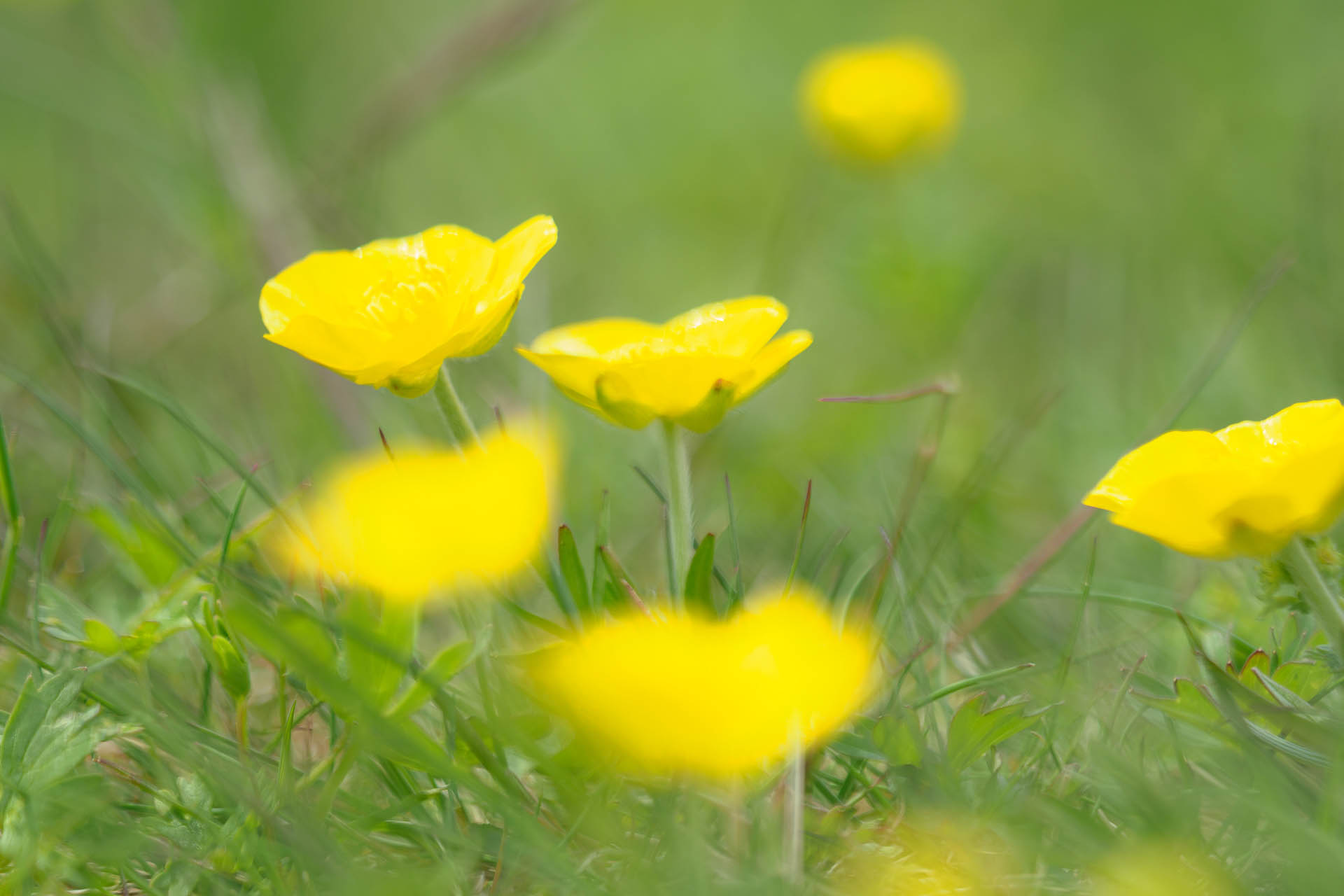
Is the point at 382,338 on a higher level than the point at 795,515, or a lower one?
higher

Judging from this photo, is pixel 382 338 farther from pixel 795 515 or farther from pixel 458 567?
pixel 795 515

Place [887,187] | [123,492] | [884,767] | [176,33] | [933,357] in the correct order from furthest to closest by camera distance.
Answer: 1. [887,187]
2. [176,33]
3. [933,357]
4. [123,492]
5. [884,767]

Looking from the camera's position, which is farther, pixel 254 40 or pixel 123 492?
pixel 254 40

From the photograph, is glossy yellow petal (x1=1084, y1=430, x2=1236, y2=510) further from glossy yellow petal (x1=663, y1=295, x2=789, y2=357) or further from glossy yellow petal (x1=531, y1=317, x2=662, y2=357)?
glossy yellow petal (x1=531, y1=317, x2=662, y2=357)

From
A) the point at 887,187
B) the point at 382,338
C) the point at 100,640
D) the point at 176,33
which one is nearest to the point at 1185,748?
the point at 382,338

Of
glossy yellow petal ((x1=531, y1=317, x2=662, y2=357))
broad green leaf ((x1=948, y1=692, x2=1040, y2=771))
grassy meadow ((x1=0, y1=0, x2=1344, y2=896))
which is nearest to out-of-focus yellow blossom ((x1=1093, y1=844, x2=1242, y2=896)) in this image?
grassy meadow ((x1=0, y1=0, x2=1344, y2=896))

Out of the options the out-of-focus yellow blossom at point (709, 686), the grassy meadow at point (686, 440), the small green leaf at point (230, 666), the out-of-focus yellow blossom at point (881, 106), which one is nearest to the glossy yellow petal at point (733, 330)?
the grassy meadow at point (686, 440)

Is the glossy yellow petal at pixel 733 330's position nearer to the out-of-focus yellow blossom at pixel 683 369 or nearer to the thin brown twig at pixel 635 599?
the out-of-focus yellow blossom at pixel 683 369
